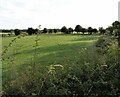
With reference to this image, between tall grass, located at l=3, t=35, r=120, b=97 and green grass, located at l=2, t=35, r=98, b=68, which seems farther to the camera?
green grass, located at l=2, t=35, r=98, b=68

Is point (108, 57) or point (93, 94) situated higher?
point (108, 57)

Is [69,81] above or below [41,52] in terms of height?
above

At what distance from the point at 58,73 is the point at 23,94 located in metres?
0.82

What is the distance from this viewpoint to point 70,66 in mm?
6281

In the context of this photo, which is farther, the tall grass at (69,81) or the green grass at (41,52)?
the green grass at (41,52)

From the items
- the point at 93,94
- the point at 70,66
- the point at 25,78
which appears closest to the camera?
the point at 93,94

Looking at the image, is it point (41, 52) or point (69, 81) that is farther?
point (41, 52)

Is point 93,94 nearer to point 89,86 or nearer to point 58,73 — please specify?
point 89,86

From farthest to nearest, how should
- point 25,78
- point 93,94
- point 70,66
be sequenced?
point 70,66, point 25,78, point 93,94

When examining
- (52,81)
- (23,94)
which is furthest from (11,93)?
(52,81)

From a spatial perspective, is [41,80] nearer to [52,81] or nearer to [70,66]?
[52,81]

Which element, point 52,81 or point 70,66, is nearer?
point 52,81

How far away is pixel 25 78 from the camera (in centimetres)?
574

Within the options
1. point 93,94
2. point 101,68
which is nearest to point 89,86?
point 93,94
